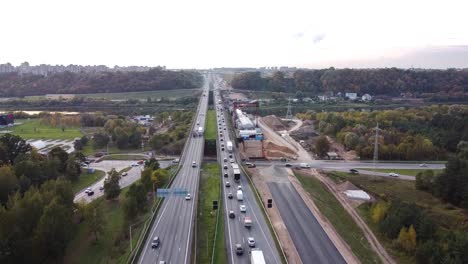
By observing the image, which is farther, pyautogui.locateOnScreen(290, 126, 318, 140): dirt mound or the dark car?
pyautogui.locateOnScreen(290, 126, 318, 140): dirt mound

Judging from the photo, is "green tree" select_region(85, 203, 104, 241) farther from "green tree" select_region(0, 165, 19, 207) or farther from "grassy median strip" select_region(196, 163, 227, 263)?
"green tree" select_region(0, 165, 19, 207)

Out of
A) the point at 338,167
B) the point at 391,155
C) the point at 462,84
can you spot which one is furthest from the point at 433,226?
the point at 462,84

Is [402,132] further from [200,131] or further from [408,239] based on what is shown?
[408,239]

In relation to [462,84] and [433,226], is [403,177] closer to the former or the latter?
[433,226]

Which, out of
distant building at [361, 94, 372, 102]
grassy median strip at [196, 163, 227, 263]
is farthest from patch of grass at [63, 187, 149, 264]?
distant building at [361, 94, 372, 102]

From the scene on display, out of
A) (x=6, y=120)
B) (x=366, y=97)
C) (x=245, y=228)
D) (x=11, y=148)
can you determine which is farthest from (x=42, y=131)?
(x=366, y=97)
